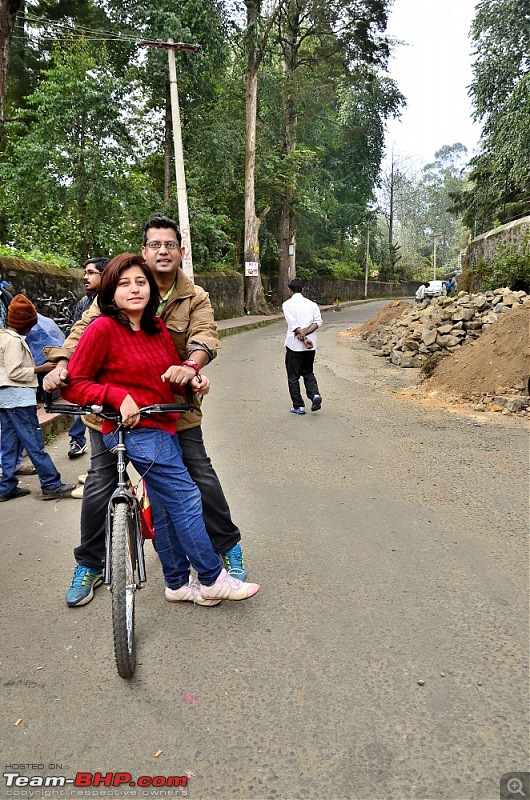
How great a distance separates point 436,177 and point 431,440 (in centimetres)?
12130

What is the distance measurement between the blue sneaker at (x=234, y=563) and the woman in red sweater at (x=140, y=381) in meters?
0.38

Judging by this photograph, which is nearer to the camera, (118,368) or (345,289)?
(118,368)

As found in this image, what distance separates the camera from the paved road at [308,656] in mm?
1943

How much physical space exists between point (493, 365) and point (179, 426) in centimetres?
668

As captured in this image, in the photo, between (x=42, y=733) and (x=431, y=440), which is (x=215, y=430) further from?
(x=42, y=733)

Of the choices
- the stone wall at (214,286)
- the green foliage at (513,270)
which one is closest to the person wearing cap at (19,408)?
the stone wall at (214,286)

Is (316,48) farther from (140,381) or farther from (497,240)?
(140,381)

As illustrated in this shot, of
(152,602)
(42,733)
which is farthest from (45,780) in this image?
(152,602)

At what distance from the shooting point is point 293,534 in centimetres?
383

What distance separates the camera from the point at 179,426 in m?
2.86

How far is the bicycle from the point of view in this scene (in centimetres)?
231

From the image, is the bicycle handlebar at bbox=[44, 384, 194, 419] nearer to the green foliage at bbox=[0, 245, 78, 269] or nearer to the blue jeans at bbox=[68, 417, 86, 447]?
the blue jeans at bbox=[68, 417, 86, 447]

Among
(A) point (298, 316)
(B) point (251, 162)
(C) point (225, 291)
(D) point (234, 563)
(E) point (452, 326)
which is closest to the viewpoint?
(D) point (234, 563)

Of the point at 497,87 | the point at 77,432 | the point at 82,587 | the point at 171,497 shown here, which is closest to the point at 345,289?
the point at 497,87
